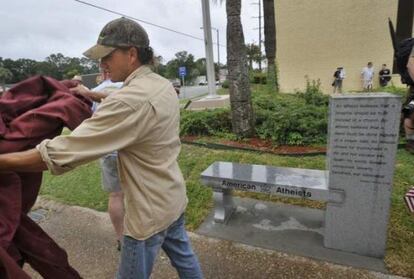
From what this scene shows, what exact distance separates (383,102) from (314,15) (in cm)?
1415

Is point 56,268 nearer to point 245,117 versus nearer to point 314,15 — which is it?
point 245,117

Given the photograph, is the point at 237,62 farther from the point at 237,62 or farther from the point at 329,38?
the point at 329,38

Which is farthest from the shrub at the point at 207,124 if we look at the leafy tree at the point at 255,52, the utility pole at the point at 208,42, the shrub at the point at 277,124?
the leafy tree at the point at 255,52

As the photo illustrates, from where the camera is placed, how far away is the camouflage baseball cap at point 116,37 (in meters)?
1.58

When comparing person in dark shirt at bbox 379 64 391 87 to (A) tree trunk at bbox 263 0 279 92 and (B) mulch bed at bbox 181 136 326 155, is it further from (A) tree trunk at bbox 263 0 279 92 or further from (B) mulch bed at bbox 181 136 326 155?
(B) mulch bed at bbox 181 136 326 155

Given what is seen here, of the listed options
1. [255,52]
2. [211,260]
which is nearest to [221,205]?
[211,260]

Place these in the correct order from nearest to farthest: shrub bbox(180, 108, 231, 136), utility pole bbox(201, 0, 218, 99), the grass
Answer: the grass
shrub bbox(180, 108, 231, 136)
utility pole bbox(201, 0, 218, 99)

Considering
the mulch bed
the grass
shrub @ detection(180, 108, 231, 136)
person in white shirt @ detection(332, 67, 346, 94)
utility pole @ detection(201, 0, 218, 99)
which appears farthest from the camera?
person in white shirt @ detection(332, 67, 346, 94)

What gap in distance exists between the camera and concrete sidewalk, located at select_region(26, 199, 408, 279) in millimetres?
2742

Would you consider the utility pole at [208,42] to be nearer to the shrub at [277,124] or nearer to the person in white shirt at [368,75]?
the shrub at [277,124]

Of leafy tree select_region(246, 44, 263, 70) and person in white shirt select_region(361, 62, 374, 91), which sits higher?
leafy tree select_region(246, 44, 263, 70)

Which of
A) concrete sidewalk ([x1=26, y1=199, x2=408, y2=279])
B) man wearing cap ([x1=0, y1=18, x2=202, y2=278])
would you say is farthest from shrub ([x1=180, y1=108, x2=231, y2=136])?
man wearing cap ([x1=0, y1=18, x2=202, y2=278])

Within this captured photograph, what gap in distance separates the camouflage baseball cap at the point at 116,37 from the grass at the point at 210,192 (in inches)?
95.8

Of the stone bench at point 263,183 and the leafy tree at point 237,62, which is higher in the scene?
the leafy tree at point 237,62
